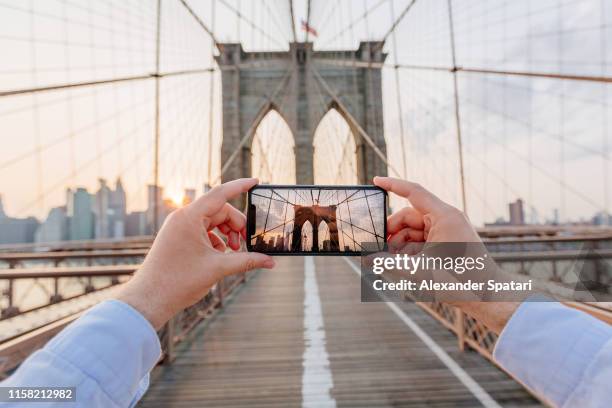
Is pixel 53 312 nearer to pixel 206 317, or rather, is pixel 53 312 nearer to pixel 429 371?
pixel 206 317

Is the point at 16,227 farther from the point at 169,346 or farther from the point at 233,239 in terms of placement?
the point at 233,239

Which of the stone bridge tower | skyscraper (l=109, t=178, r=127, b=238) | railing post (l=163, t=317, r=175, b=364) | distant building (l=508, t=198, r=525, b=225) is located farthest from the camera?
the stone bridge tower

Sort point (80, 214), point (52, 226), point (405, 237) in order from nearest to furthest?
point (405, 237), point (52, 226), point (80, 214)

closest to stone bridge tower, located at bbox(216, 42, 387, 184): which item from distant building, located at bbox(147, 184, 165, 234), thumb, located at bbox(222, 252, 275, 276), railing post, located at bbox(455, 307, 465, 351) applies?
distant building, located at bbox(147, 184, 165, 234)

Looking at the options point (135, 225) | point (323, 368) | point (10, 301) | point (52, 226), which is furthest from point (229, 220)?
point (135, 225)

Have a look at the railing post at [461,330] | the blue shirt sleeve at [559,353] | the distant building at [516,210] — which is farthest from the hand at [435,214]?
the distant building at [516,210]

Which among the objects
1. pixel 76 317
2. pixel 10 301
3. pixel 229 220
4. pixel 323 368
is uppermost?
pixel 229 220

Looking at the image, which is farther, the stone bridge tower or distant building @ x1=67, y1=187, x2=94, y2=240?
the stone bridge tower

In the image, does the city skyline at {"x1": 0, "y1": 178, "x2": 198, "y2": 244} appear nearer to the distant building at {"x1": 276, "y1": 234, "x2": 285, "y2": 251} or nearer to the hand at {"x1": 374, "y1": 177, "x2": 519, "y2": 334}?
the distant building at {"x1": 276, "y1": 234, "x2": 285, "y2": 251}
